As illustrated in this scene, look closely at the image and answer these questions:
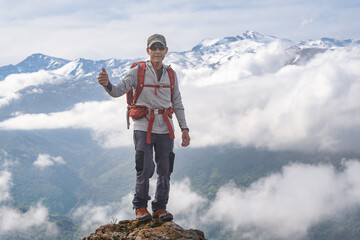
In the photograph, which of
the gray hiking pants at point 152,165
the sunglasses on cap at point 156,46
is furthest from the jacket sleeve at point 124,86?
the gray hiking pants at point 152,165

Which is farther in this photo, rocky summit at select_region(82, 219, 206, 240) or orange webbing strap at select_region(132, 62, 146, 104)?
orange webbing strap at select_region(132, 62, 146, 104)

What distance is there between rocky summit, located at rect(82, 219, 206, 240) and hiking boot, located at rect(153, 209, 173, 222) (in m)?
0.11

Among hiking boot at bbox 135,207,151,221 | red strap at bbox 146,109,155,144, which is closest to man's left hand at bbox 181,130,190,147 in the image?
red strap at bbox 146,109,155,144

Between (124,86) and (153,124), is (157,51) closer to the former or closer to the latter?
(124,86)

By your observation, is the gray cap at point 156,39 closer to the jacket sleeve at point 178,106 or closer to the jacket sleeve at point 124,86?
the jacket sleeve at point 124,86

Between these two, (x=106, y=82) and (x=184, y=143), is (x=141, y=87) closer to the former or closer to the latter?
(x=106, y=82)

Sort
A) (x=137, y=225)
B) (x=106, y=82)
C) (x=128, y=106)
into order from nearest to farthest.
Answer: (x=106, y=82)
(x=137, y=225)
(x=128, y=106)

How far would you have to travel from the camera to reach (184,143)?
9992mm

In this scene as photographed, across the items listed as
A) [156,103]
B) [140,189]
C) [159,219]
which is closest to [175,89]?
[156,103]

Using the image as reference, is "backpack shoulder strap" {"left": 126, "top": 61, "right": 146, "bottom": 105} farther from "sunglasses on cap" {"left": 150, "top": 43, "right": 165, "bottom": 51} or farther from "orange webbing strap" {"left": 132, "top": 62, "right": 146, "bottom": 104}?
"sunglasses on cap" {"left": 150, "top": 43, "right": 165, "bottom": 51}

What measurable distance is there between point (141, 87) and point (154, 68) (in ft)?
2.15

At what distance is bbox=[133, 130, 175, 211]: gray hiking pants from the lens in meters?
9.10

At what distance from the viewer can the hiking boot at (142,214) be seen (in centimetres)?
897

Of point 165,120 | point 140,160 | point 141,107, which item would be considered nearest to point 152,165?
point 140,160
